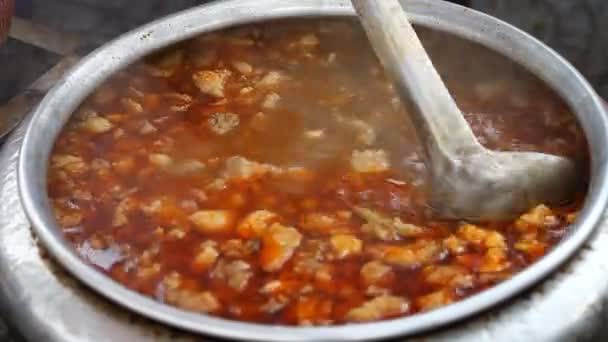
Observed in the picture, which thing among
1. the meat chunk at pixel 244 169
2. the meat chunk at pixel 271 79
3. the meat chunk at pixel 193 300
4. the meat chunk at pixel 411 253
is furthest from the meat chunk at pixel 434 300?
the meat chunk at pixel 271 79

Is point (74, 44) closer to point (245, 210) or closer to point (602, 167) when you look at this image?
point (245, 210)

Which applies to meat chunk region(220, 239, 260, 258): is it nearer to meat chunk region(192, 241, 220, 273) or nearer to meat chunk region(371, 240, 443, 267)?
meat chunk region(192, 241, 220, 273)

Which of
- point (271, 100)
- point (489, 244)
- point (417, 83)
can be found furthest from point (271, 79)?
point (489, 244)

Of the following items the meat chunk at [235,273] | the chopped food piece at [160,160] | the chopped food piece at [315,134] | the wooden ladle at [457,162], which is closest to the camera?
the meat chunk at [235,273]

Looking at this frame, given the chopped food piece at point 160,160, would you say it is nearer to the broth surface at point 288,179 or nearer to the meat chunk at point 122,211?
Answer: the broth surface at point 288,179

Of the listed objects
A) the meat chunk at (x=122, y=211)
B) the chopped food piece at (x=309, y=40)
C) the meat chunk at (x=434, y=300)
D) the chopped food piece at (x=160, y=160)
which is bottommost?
the chopped food piece at (x=160, y=160)

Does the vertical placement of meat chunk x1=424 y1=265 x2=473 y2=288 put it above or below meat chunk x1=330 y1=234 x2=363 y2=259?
above

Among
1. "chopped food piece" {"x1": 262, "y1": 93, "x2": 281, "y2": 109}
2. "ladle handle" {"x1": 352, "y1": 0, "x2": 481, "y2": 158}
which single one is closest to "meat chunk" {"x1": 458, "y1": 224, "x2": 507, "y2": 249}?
"ladle handle" {"x1": 352, "y1": 0, "x2": 481, "y2": 158}

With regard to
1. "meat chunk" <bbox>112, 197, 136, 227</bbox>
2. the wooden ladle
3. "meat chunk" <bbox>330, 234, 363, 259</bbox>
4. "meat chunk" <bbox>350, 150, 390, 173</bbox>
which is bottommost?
"meat chunk" <bbox>112, 197, 136, 227</bbox>
